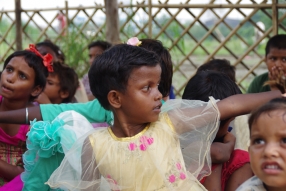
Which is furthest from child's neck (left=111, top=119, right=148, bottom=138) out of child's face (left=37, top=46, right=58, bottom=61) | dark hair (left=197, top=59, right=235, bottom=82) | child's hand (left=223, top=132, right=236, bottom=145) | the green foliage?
the green foliage

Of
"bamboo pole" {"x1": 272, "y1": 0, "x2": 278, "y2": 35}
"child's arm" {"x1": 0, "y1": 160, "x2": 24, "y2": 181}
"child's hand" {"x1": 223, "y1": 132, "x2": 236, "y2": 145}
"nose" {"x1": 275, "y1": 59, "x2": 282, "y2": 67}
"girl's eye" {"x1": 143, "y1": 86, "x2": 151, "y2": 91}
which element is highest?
"bamboo pole" {"x1": 272, "y1": 0, "x2": 278, "y2": 35}

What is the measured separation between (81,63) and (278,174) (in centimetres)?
487

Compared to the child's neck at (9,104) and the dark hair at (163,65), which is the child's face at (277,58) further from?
the child's neck at (9,104)

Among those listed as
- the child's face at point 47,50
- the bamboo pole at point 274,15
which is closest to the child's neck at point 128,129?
the child's face at point 47,50

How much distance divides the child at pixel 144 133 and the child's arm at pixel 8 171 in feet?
2.21

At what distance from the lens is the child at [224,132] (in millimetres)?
1980

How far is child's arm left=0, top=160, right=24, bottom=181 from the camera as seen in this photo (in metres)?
2.55

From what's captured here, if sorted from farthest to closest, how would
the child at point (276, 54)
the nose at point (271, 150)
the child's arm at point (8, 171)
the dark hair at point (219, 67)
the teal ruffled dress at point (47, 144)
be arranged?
the child at point (276, 54), the dark hair at point (219, 67), the child's arm at point (8, 171), the teal ruffled dress at point (47, 144), the nose at point (271, 150)

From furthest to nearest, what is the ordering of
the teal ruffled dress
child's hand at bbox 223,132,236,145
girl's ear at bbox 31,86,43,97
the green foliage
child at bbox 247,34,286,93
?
the green foliage → child at bbox 247,34,286,93 → girl's ear at bbox 31,86,43,97 → the teal ruffled dress → child's hand at bbox 223,132,236,145

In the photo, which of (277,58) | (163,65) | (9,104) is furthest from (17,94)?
(277,58)

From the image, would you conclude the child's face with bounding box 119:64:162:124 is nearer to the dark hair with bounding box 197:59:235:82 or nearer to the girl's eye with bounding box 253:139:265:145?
the girl's eye with bounding box 253:139:265:145

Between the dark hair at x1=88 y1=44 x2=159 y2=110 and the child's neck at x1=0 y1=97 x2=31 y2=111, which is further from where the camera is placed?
the child's neck at x1=0 y1=97 x2=31 y2=111

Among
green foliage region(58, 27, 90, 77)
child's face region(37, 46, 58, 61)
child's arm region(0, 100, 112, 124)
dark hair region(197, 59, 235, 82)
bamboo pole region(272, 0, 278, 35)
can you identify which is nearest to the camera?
child's arm region(0, 100, 112, 124)

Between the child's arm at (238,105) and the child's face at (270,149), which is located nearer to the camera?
the child's face at (270,149)
